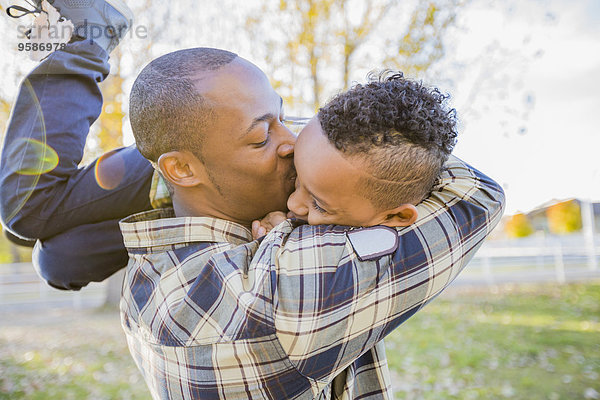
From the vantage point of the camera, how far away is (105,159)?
5.72 feet

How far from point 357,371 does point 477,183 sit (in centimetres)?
65

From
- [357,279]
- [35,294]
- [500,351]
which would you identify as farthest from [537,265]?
[357,279]

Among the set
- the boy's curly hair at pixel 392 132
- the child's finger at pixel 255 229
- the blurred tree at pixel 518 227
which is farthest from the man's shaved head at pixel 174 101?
the blurred tree at pixel 518 227

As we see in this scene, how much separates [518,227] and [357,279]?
31.5m

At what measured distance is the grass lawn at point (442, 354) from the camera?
21.1 ft

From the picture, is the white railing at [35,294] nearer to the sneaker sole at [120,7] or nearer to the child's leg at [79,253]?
the child's leg at [79,253]

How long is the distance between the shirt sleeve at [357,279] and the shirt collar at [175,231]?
27 cm

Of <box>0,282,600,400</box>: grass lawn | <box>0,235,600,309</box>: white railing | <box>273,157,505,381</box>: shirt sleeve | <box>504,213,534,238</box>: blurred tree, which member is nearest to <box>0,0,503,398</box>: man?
<box>273,157,505,381</box>: shirt sleeve

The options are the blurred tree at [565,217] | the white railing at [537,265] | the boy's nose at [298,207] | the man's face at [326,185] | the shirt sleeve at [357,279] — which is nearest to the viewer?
the shirt sleeve at [357,279]

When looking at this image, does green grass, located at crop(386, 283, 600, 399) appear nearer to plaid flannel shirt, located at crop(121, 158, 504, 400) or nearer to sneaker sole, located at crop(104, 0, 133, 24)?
plaid flannel shirt, located at crop(121, 158, 504, 400)

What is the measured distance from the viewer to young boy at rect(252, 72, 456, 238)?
130 centimetres

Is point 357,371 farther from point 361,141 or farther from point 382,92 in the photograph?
point 382,92

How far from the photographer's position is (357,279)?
1.27 meters

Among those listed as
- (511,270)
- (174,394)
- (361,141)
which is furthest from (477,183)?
(511,270)
